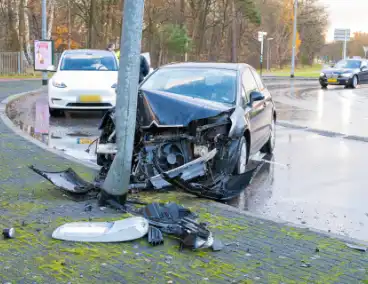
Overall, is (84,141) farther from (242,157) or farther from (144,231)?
(144,231)

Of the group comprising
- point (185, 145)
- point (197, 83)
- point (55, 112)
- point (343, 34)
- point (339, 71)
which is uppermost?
point (343, 34)

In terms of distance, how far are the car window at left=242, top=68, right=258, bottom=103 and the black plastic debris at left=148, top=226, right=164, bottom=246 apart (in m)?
3.52

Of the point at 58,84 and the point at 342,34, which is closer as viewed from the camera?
the point at 58,84

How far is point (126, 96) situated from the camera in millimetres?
5445

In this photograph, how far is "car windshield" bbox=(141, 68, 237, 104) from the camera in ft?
24.8

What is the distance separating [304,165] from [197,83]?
2281mm

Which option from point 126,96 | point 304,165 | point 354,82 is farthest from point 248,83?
point 354,82

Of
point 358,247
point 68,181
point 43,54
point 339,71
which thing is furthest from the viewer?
point 339,71

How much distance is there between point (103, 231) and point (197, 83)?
361 centimetres

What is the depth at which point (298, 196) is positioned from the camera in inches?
268

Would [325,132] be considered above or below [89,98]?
below

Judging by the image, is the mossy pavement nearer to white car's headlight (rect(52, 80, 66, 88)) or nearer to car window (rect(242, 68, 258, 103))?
car window (rect(242, 68, 258, 103))

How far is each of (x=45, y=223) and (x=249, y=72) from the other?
4.97m

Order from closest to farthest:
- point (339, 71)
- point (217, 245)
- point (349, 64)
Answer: point (217, 245)
point (339, 71)
point (349, 64)
